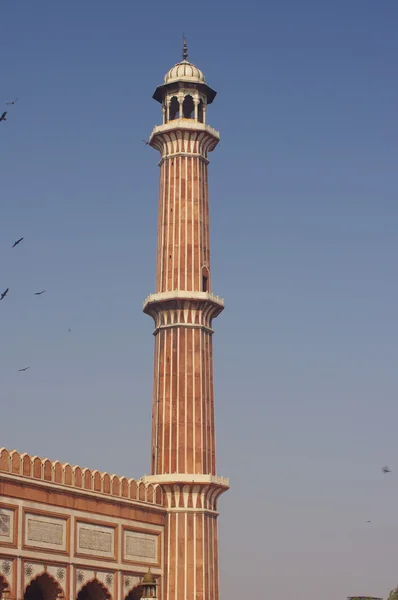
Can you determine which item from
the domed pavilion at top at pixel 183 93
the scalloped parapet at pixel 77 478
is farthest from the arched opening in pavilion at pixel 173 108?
the scalloped parapet at pixel 77 478

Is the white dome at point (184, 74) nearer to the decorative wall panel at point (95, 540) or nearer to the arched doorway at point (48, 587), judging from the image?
the decorative wall panel at point (95, 540)

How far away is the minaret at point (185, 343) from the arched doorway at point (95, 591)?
4.15 metres

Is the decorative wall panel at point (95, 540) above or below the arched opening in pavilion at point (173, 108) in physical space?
below

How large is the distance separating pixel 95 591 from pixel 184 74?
27191 mm

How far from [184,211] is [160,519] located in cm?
1559

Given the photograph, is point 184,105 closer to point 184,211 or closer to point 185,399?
point 184,211

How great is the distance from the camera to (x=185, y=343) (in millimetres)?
55188

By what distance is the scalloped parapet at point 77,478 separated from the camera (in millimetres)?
44312

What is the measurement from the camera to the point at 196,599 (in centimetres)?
5144

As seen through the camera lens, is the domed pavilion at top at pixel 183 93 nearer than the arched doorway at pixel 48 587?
No

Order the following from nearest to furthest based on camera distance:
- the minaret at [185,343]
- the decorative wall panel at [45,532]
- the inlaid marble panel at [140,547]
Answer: the decorative wall panel at [45,532]
the inlaid marble panel at [140,547]
the minaret at [185,343]

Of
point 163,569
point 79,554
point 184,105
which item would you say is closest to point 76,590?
point 79,554

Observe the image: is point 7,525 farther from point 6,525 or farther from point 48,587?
point 48,587

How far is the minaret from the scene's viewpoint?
52406mm
